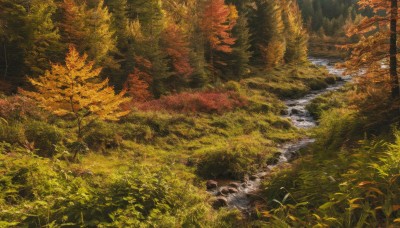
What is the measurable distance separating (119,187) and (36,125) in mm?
9156

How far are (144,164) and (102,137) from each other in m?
5.61

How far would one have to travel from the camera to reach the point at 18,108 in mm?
15578

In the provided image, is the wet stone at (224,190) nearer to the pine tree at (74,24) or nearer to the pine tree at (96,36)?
the pine tree at (96,36)

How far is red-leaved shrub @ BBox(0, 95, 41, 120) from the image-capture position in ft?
48.9

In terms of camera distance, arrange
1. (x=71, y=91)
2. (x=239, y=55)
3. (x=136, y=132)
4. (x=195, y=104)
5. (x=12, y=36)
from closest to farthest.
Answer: (x=71, y=91), (x=136, y=132), (x=12, y=36), (x=195, y=104), (x=239, y=55)

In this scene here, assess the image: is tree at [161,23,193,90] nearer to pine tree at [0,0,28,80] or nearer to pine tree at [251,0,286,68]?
pine tree at [0,0,28,80]

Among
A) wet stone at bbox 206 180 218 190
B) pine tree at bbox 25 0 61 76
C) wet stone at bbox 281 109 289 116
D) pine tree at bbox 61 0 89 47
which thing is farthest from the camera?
wet stone at bbox 281 109 289 116

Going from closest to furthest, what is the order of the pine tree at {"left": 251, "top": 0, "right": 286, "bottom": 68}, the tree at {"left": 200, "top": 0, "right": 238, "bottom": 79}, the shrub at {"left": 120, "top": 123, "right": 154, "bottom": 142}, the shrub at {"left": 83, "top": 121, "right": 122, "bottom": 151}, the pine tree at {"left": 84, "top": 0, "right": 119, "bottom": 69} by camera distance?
the shrub at {"left": 83, "top": 121, "right": 122, "bottom": 151}, the shrub at {"left": 120, "top": 123, "right": 154, "bottom": 142}, the pine tree at {"left": 84, "top": 0, "right": 119, "bottom": 69}, the tree at {"left": 200, "top": 0, "right": 238, "bottom": 79}, the pine tree at {"left": 251, "top": 0, "right": 286, "bottom": 68}

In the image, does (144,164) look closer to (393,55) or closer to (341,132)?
(341,132)

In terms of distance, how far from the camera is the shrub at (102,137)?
16.0 meters

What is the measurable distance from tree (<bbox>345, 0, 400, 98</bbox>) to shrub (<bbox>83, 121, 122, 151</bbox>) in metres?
12.0

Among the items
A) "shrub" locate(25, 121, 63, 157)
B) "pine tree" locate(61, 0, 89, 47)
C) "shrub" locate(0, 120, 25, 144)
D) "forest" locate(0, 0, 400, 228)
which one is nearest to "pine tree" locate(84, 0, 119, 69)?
"forest" locate(0, 0, 400, 228)

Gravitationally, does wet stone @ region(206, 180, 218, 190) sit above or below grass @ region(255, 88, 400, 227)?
below

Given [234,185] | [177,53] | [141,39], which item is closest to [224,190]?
[234,185]
